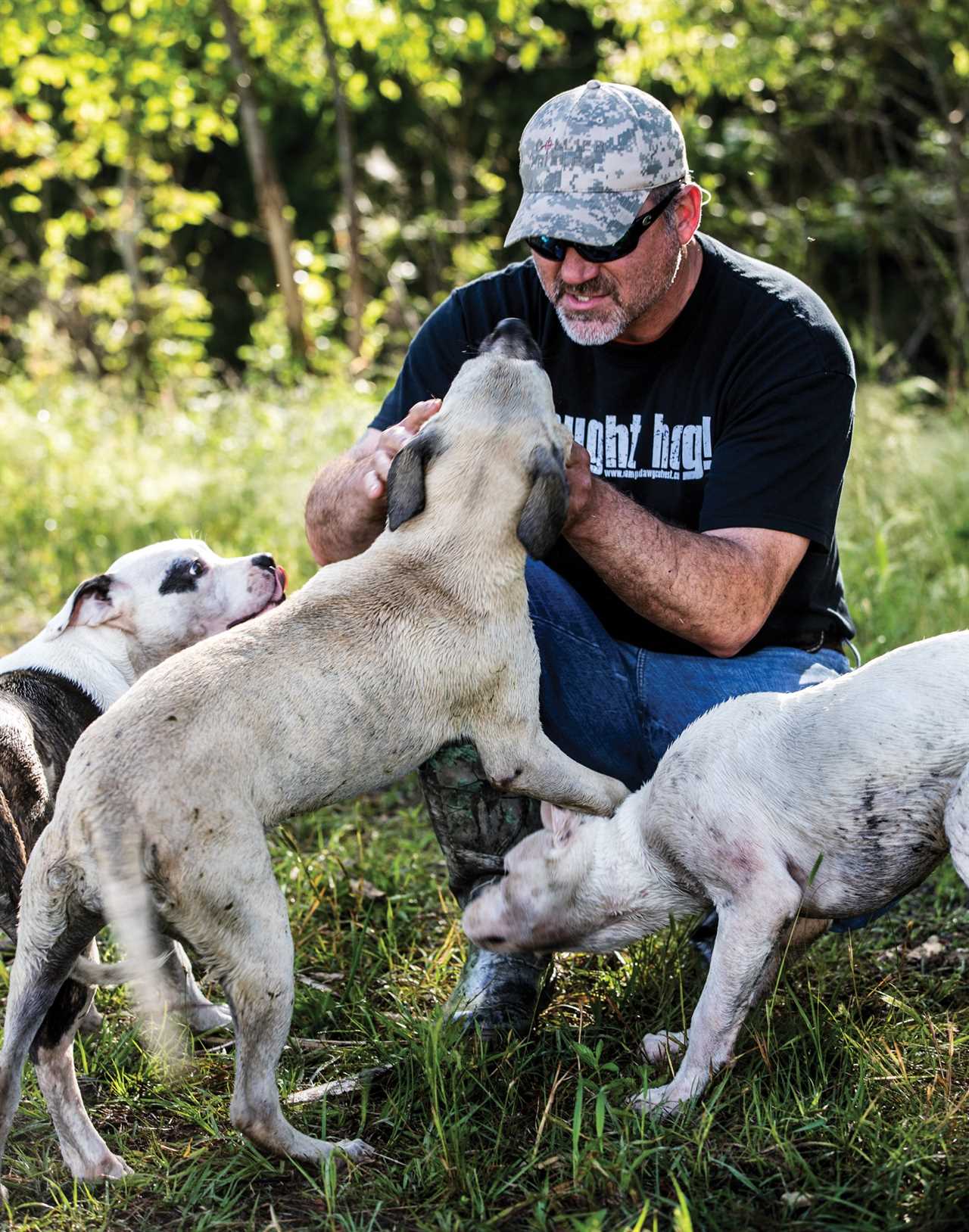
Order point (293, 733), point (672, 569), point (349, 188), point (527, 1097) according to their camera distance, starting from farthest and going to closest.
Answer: point (349, 188)
point (672, 569)
point (527, 1097)
point (293, 733)

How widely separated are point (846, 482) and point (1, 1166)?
5.27 meters

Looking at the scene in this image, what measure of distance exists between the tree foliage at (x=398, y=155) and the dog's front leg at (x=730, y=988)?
5101mm

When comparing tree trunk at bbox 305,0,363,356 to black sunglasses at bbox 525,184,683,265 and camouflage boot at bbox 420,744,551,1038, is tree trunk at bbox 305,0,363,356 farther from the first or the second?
camouflage boot at bbox 420,744,551,1038

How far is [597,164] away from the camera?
357 cm

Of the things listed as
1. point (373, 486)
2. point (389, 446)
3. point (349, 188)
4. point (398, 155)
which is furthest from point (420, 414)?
point (398, 155)

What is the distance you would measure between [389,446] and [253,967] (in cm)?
150

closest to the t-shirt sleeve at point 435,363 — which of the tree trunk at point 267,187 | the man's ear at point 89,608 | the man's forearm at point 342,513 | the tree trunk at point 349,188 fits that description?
the man's forearm at point 342,513

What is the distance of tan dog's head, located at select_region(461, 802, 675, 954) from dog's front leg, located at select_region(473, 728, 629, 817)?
0.12 meters

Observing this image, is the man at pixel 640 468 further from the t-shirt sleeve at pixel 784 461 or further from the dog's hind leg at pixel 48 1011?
the dog's hind leg at pixel 48 1011

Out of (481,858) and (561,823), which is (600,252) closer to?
(561,823)

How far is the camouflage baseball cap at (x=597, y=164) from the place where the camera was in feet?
11.6

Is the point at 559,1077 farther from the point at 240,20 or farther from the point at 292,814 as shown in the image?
the point at 240,20

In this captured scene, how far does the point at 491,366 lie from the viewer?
3.39 m

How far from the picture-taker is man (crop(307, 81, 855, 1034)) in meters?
3.52
